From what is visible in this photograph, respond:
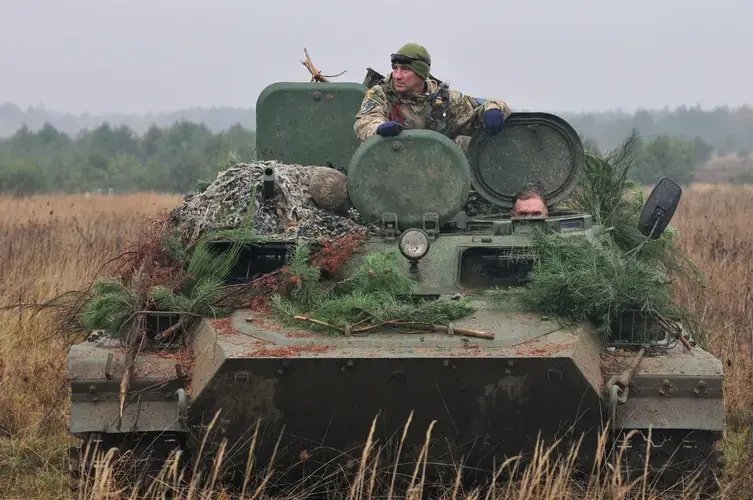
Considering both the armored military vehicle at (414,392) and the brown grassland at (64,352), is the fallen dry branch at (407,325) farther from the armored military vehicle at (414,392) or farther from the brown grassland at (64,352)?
the brown grassland at (64,352)

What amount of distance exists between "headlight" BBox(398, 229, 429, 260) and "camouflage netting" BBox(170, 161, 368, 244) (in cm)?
45

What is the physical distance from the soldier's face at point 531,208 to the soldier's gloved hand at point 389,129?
3.37ft

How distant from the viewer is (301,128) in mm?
8242

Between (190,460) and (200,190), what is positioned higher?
(200,190)

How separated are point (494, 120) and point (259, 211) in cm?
164

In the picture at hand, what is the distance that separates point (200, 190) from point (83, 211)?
10882 millimetres

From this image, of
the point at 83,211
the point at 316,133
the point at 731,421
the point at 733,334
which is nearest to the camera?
the point at 731,421

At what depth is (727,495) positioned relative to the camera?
5.77 meters

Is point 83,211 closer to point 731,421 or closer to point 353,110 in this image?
point 353,110

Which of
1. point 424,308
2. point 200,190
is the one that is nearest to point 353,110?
point 200,190

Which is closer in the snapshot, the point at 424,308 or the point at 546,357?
the point at 546,357

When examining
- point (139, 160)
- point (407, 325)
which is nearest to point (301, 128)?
point (407, 325)

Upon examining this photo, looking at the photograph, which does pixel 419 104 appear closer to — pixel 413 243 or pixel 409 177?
pixel 409 177

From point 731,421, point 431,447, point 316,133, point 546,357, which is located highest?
point 316,133
